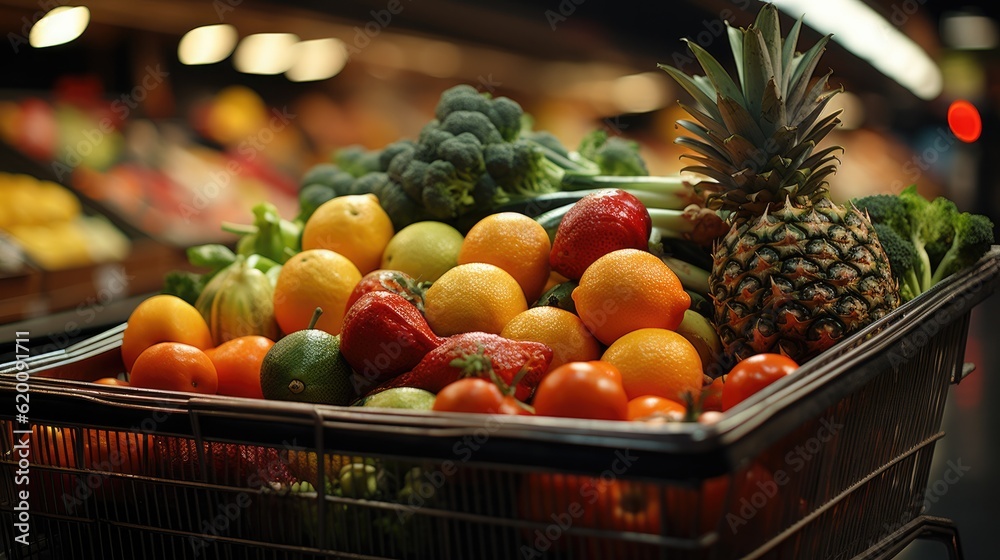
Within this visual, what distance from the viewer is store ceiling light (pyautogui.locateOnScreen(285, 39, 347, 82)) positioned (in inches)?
162

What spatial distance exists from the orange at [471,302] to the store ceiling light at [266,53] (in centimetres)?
278

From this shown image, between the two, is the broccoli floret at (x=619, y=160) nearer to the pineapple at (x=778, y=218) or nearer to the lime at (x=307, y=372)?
the pineapple at (x=778, y=218)

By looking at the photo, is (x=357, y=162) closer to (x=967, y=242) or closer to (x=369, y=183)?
(x=369, y=183)

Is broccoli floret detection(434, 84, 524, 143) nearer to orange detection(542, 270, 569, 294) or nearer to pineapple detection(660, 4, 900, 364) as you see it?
orange detection(542, 270, 569, 294)

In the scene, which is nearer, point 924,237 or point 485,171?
point 924,237

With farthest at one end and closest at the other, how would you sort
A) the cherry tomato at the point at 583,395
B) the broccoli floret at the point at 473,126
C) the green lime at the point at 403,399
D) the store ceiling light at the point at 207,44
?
the store ceiling light at the point at 207,44
the broccoli floret at the point at 473,126
the green lime at the point at 403,399
the cherry tomato at the point at 583,395

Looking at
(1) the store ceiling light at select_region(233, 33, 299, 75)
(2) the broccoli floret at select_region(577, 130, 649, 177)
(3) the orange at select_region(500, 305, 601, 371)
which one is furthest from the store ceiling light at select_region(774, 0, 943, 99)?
(3) the orange at select_region(500, 305, 601, 371)

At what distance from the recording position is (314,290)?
166 cm

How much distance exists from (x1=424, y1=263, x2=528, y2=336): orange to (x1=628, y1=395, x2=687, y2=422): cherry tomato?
378mm

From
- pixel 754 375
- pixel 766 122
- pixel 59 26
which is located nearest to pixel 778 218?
pixel 766 122

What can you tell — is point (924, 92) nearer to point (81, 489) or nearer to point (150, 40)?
point (150, 40)

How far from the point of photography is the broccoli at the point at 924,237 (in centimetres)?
155

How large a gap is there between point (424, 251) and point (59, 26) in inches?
84.7

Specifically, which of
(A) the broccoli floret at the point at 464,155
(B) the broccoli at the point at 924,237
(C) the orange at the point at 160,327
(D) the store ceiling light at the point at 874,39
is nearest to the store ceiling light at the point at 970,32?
(D) the store ceiling light at the point at 874,39
